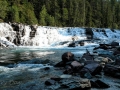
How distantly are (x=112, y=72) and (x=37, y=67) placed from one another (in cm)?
857

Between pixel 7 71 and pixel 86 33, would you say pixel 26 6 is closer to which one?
pixel 86 33

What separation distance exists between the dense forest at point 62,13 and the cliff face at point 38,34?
58.8ft

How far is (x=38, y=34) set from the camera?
6862 cm

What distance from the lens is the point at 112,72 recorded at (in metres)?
21.3

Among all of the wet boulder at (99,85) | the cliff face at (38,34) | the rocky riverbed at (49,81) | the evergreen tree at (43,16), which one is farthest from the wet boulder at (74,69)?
the evergreen tree at (43,16)

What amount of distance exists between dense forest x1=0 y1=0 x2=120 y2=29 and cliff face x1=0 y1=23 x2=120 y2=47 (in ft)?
58.8

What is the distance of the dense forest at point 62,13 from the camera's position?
90.1 m

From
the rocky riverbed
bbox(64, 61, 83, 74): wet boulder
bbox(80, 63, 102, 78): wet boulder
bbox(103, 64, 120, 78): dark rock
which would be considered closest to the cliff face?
the rocky riverbed

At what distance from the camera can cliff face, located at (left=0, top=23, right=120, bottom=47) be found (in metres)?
62.9

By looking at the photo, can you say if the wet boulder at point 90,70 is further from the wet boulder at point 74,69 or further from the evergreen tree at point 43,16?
the evergreen tree at point 43,16

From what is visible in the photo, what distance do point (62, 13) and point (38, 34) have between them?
47975mm

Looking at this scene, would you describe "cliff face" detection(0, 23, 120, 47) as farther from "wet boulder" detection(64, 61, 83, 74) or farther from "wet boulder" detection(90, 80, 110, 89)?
"wet boulder" detection(90, 80, 110, 89)

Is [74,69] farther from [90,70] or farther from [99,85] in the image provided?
[99,85]

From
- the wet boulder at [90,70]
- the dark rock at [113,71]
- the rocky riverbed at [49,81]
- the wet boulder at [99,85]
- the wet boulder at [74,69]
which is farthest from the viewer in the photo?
the wet boulder at [74,69]
